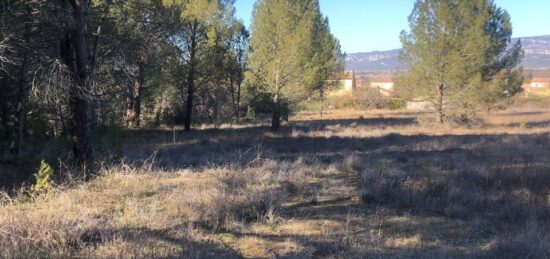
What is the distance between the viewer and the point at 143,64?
14.4 meters

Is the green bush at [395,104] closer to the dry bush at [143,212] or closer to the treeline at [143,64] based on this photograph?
the treeline at [143,64]

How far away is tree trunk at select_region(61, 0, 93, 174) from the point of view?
28.0ft

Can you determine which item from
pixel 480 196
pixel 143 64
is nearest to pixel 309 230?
pixel 480 196

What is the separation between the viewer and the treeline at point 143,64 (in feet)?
28.1

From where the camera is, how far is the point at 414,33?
29.5m

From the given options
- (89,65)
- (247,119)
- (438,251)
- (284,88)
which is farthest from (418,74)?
(438,251)

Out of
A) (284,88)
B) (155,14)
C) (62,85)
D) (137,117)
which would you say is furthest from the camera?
(137,117)

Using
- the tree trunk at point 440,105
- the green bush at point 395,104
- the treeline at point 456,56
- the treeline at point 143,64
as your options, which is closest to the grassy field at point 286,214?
the treeline at point 143,64

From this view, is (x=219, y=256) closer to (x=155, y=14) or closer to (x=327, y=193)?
(x=327, y=193)

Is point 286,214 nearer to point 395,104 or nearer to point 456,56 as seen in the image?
point 456,56

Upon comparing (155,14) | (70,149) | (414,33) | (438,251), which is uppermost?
(414,33)

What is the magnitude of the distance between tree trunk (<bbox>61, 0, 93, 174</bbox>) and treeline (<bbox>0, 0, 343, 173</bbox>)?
0.7 inches

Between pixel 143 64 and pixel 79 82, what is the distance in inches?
231

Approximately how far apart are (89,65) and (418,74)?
23.8 m
